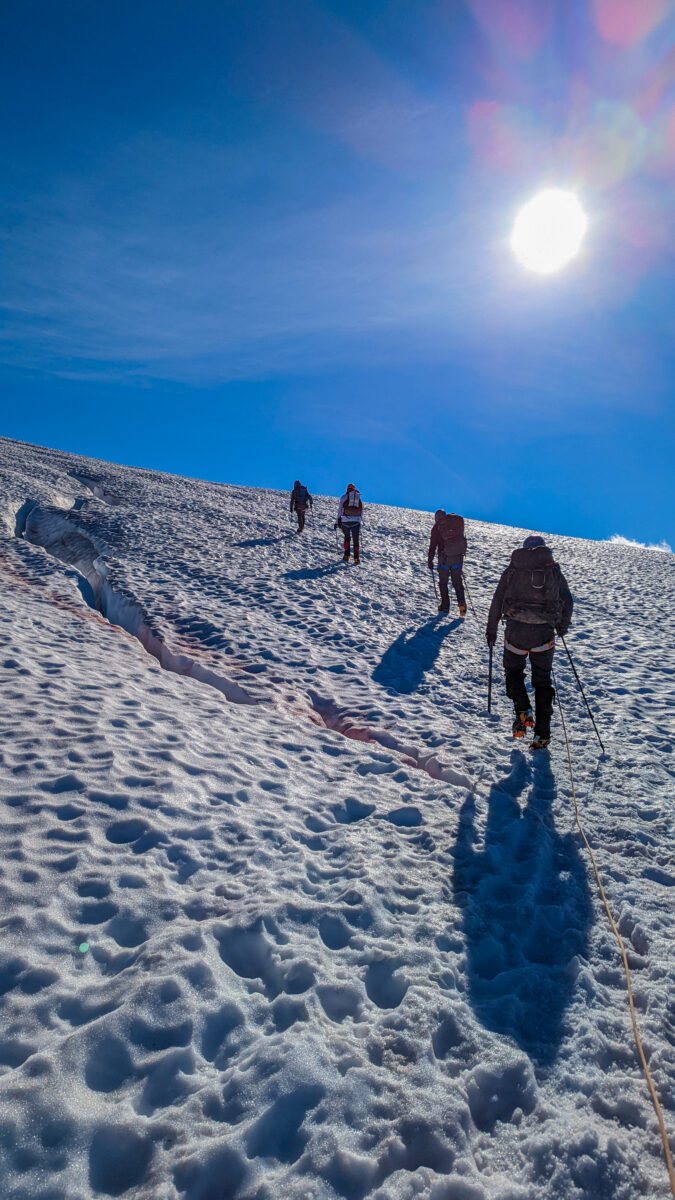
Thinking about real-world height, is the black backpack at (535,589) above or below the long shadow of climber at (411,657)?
above

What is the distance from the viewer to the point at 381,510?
36688 mm

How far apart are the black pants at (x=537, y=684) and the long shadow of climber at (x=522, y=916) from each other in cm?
120

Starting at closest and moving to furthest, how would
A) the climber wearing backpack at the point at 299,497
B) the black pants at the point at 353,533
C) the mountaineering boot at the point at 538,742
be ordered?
the mountaineering boot at the point at 538,742 → the black pants at the point at 353,533 → the climber wearing backpack at the point at 299,497

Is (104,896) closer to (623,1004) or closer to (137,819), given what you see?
(137,819)

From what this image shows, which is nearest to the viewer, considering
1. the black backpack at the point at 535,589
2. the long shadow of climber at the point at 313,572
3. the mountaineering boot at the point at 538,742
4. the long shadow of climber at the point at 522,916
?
the long shadow of climber at the point at 522,916

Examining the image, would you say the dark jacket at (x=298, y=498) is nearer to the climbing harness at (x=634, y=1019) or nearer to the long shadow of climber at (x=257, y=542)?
the long shadow of climber at (x=257, y=542)

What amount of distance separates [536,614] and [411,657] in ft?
14.7

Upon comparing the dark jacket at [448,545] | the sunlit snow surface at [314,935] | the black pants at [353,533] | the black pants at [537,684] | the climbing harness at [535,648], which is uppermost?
the black pants at [353,533]

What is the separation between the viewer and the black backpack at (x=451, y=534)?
13.5 meters

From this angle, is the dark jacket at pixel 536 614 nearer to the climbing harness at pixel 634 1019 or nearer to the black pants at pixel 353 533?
the climbing harness at pixel 634 1019

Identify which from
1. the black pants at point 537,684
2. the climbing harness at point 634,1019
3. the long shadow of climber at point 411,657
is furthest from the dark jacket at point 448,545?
the climbing harness at point 634,1019

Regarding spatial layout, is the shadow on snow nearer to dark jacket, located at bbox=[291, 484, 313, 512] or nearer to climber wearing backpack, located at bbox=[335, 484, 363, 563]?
climber wearing backpack, located at bbox=[335, 484, 363, 563]

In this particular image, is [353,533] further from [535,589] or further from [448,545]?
[535,589]

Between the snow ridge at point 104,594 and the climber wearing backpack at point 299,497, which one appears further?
the climber wearing backpack at point 299,497
